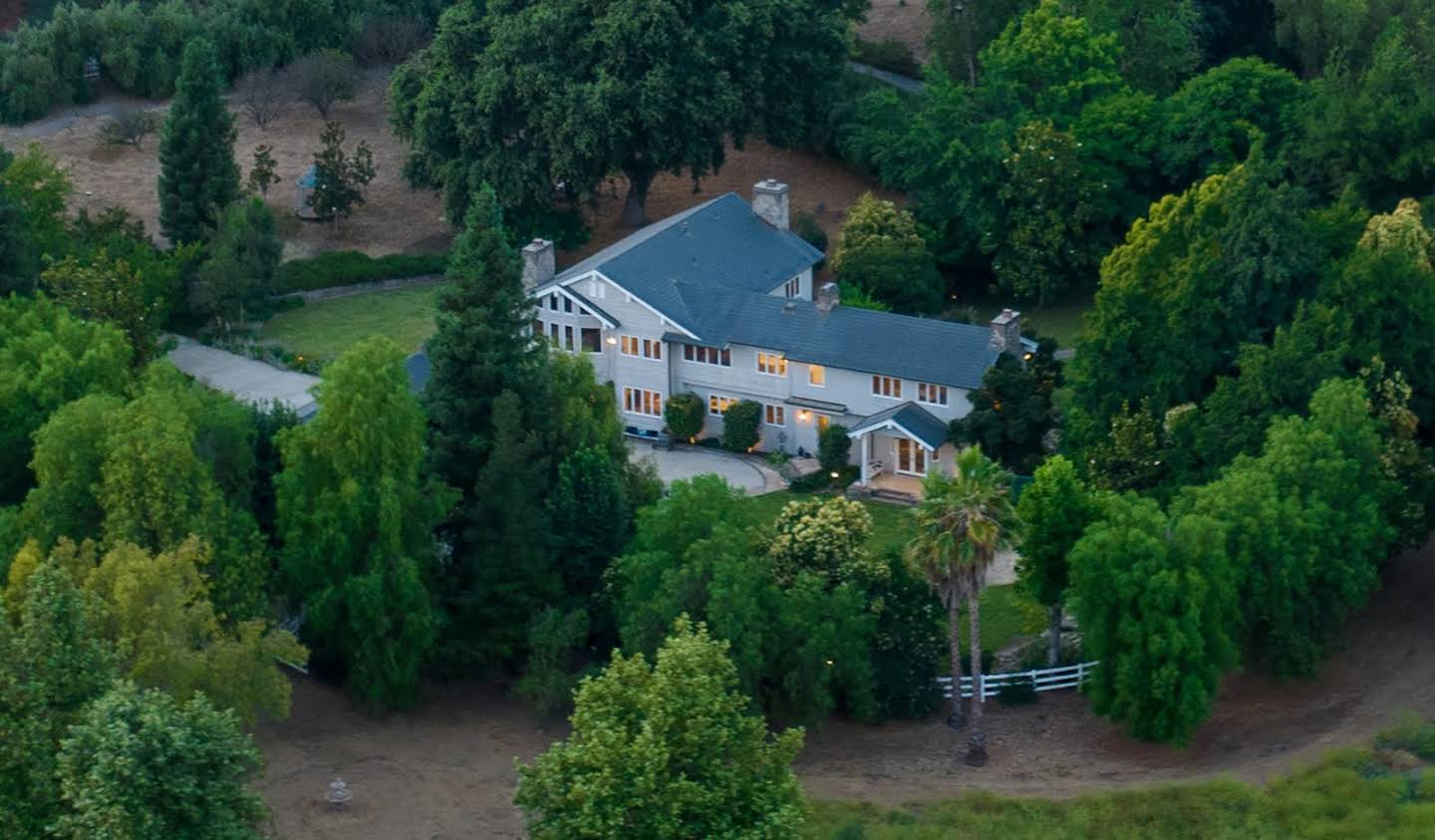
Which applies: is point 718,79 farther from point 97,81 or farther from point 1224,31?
point 97,81

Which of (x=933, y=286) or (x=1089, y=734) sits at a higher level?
(x=933, y=286)

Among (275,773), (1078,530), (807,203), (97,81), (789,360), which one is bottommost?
(275,773)

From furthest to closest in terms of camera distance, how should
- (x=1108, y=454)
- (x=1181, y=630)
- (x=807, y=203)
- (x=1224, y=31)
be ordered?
(x=1224, y=31) → (x=807, y=203) → (x=1108, y=454) → (x=1181, y=630)

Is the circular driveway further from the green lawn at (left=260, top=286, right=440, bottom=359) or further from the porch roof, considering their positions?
the green lawn at (left=260, top=286, right=440, bottom=359)

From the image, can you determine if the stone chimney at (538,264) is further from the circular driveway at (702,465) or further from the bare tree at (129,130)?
the bare tree at (129,130)

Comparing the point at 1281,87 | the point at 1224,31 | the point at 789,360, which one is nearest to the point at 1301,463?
the point at 789,360

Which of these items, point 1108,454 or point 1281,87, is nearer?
point 1108,454
